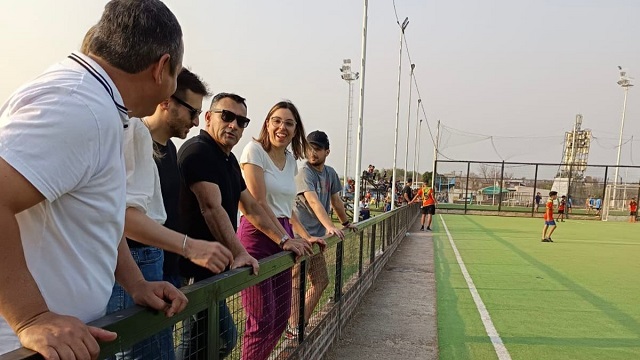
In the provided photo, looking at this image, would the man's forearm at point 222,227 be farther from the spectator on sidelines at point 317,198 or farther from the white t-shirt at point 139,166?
the spectator on sidelines at point 317,198

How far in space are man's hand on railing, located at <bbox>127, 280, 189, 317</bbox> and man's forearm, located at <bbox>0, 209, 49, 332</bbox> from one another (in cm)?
50

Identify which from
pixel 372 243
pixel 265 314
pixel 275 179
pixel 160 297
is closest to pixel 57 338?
pixel 160 297

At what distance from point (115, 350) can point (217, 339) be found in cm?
82

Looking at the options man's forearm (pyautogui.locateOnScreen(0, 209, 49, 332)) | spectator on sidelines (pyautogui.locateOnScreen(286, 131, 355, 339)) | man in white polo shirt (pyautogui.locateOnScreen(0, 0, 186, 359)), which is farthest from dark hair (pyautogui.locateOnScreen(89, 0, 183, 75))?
spectator on sidelines (pyautogui.locateOnScreen(286, 131, 355, 339))

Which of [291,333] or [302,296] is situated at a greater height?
[302,296]

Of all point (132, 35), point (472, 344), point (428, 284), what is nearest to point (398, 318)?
point (472, 344)

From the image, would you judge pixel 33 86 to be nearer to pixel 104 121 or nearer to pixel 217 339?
pixel 104 121

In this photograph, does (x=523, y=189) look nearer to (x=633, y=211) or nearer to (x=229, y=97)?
(x=633, y=211)

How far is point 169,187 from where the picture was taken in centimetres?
223

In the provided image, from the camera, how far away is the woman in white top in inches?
107

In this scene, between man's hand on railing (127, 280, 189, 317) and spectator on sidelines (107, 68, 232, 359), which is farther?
spectator on sidelines (107, 68, 232, 359)

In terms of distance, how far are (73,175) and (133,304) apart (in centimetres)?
91

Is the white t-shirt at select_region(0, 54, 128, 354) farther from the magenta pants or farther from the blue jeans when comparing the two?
the magenta pants

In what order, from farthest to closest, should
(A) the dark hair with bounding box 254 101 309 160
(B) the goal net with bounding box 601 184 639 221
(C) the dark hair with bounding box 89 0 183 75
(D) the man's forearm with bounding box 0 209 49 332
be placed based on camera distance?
(B) the goal net with bounding box 601 184 639 221 → (A) the dark hair with bounding box 254 101 309 160 → (C) the dark hair with bounding box 89 0 183 75 → (D) the man's forearm with bounding box 0 209 49 332
